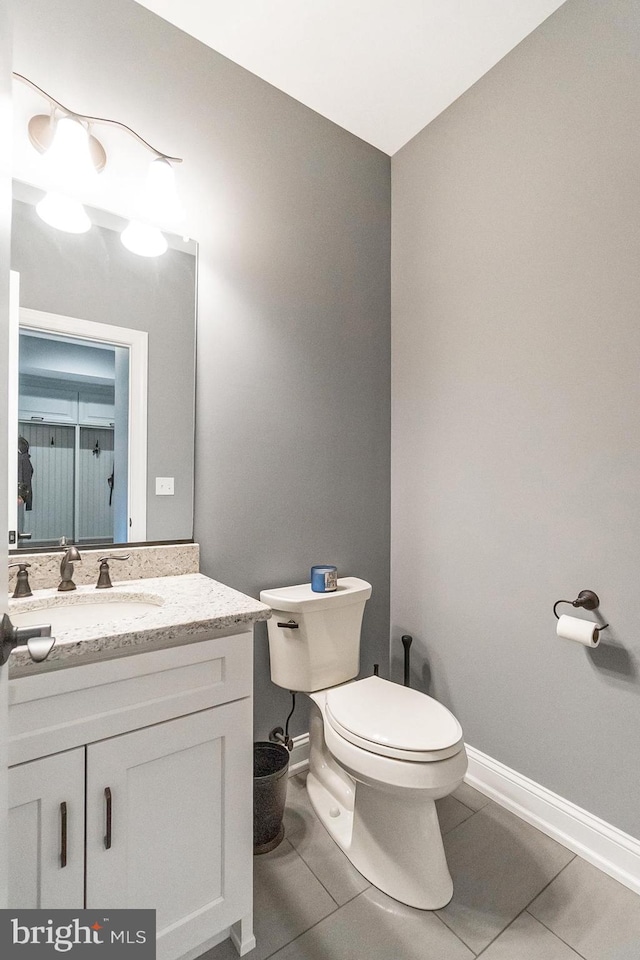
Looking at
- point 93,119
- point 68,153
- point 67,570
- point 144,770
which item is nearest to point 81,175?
point 68,153

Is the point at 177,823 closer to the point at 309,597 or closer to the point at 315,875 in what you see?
the point at 315,875

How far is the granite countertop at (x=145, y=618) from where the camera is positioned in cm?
90

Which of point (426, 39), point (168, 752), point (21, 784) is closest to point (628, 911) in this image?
point (168, 752)

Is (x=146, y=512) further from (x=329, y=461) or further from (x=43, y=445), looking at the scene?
(x=329, y=461)

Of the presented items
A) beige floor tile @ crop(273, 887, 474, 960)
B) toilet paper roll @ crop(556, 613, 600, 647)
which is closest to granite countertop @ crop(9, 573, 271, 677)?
beige floor tile @ crop(273, 887, 474, 960)

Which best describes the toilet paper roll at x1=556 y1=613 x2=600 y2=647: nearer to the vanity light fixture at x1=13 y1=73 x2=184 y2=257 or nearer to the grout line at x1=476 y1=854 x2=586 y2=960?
the grout line at x1=476 y1=854 x2=586 y2=960

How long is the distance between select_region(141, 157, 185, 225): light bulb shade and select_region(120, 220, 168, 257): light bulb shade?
0.05 m

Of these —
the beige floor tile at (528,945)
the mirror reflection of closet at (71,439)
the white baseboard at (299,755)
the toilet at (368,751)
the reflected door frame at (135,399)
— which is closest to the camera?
the beige floor tile at (528,945)

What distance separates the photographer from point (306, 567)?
1955mm

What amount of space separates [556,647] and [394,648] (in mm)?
805

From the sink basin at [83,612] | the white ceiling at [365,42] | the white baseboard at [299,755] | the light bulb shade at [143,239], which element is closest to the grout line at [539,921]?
the white baseboard at [299,755]

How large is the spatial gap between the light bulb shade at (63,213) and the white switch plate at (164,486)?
804 mm

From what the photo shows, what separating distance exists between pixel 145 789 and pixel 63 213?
1560mm

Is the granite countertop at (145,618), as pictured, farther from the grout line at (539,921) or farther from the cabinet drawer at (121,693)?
the grout line at (539,921)
